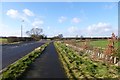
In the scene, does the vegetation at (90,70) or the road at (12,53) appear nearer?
the vegetation at (90,70)

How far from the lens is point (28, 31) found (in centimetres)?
19012

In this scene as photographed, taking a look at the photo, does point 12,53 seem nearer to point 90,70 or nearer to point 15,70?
point 15,70

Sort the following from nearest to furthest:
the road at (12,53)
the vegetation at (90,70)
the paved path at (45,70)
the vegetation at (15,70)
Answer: the vegetation at (15,70) < the vegetation at (90,70) < the paved path at (45,70) < the road at (12,53)

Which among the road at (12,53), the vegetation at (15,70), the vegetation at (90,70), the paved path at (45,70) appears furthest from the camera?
the road at (12,53)

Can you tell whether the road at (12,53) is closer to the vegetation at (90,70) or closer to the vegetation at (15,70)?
the vegetation at (15,70)

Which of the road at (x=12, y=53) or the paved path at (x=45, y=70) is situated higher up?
the road at (x=12, y=53)

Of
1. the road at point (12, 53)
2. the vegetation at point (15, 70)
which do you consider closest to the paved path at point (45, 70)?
the vegetation at point (15, 70)

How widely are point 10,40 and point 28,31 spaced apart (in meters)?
99.7

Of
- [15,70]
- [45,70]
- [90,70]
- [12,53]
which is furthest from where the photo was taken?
[12,53]

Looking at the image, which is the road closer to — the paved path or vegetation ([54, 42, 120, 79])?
the paved path

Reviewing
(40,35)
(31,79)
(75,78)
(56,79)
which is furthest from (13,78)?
(40,35)

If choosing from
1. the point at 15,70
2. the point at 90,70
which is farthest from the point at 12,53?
the point at 90,70

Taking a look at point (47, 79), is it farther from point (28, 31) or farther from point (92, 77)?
point (28, 31)

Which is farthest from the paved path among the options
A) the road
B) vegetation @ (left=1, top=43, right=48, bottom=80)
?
the road
